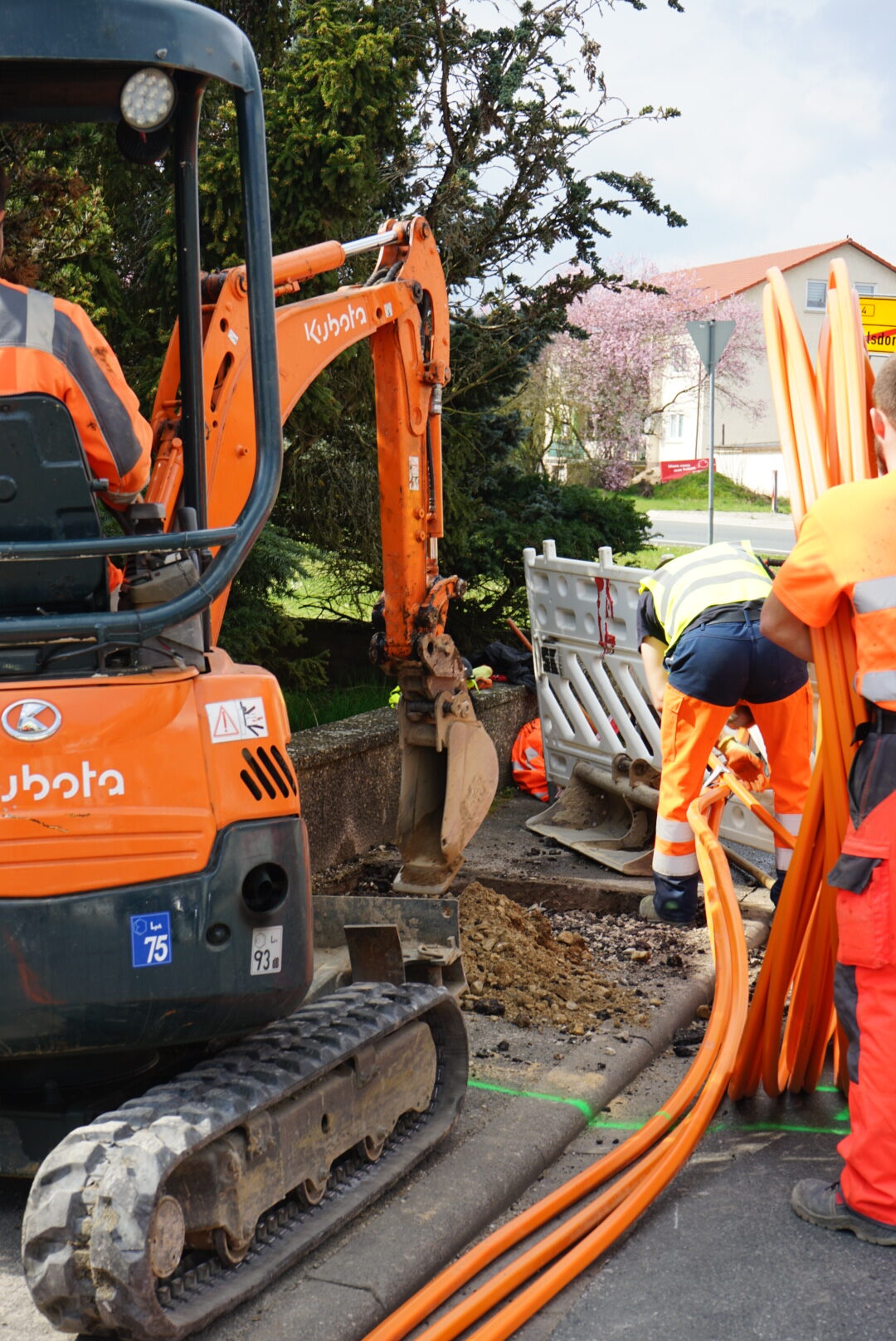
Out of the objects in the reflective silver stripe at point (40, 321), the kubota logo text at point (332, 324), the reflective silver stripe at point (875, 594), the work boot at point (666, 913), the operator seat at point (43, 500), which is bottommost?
the work boot at point (666, 913)

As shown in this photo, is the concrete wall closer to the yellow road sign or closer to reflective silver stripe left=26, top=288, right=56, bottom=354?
reflective silver stripe left=26, top=288, right=56, bottom=354

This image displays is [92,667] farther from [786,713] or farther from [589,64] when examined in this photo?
[589,64]

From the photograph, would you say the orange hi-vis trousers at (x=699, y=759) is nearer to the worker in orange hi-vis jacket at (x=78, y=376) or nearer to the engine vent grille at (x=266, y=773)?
the engine vent grille at (x=266, y=773)

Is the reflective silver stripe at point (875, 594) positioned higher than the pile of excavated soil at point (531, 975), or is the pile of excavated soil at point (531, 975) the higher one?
the reflective silver stripe at point (875, 594)

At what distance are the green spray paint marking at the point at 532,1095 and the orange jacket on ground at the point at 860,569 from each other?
169cm

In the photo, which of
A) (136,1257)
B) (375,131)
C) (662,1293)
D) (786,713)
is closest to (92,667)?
(136,1257)

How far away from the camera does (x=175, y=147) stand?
3744 millimetres

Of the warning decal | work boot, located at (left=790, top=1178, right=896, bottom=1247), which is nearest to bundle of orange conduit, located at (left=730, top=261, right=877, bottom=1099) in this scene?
work boot, located at (left=790, top=1178, right=896, bottom=1247)

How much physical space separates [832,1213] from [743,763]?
2.64m

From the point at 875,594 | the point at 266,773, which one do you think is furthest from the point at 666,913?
the point at 266,773

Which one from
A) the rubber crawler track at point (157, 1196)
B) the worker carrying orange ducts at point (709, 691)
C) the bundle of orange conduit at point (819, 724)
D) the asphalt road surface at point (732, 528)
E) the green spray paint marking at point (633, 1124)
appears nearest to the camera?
the rubber crawler track at point (157, 1196)

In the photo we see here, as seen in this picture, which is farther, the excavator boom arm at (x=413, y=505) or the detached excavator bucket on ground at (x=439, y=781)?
the detached excavator bucket on ground at (x=439, y=781)

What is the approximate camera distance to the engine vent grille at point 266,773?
3373mm

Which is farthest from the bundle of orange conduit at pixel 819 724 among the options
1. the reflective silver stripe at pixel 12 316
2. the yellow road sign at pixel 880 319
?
the yellow road sign at pixel 880 319
